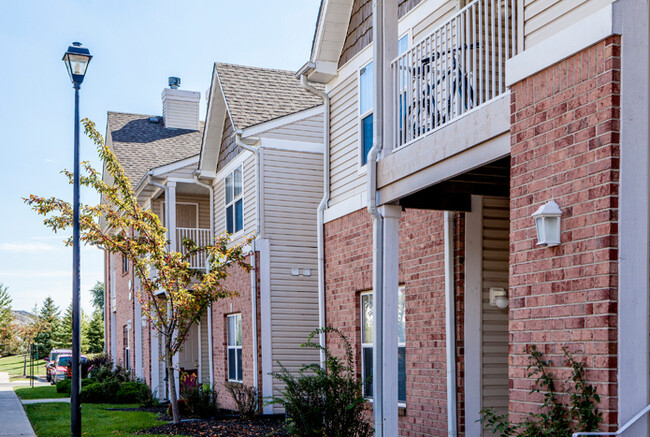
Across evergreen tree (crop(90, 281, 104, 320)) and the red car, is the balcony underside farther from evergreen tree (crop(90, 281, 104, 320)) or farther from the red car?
evergreen tree (crop(90, 281, 104, 320))

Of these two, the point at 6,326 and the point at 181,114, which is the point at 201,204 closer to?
the point at 181,114

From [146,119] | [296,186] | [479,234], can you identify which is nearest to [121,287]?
[146,119]

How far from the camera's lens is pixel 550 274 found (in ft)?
18.5

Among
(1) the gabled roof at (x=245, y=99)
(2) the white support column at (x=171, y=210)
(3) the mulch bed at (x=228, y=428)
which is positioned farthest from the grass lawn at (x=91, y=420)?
(1) the gabled roof at (x=245, y=99)

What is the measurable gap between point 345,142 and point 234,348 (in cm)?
707

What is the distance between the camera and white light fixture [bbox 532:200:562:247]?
5523 mm

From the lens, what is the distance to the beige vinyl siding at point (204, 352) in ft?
68.2

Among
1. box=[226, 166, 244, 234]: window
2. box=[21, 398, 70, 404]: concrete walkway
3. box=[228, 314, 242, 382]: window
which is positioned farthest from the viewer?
box=[21, 398, 70, 404]: concrete walkway

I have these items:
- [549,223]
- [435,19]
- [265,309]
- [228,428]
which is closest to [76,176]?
[228,428]

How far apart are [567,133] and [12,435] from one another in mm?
12053

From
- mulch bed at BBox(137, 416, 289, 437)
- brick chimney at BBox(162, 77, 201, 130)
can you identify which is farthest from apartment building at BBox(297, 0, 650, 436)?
brick chimney at BBox(162, 77, 201, 130)

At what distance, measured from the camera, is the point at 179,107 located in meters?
28.5

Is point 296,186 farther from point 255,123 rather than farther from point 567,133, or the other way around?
point 567,133

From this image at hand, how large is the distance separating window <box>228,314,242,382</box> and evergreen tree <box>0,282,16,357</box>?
38.7m
